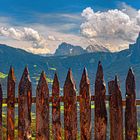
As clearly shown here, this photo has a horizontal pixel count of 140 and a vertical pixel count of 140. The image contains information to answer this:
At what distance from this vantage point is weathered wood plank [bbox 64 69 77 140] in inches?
350

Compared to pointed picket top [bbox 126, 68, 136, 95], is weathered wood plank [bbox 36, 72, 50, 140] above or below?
below

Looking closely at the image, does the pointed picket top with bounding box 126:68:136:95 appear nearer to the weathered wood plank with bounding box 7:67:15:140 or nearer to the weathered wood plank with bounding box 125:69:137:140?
the weathered wood plank with bounding box 125:69:137:140

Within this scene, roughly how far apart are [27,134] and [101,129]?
5.94 feet

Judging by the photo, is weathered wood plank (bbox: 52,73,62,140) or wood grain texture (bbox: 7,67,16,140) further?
wood grain texture (bbox: 7,67,16,140)

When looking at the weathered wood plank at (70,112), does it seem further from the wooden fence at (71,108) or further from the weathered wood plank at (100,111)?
the weathered wood plank at (100,111)

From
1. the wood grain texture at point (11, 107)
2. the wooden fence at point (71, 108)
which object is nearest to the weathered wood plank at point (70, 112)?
the wooden fence at point (71, 108)

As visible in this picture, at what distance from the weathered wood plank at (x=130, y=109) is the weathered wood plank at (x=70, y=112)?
132 centimetres

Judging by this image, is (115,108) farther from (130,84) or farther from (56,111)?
(56,111)

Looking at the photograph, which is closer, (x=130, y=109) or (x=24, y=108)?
(x=24, y=108)

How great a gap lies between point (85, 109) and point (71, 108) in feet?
1.10

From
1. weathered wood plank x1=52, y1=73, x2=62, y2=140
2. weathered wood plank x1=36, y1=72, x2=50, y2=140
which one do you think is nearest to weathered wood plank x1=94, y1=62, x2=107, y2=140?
weathered wood plank x1=52, y1=73, x2=62, y2=140

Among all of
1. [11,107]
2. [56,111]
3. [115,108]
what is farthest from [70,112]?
[11,107]

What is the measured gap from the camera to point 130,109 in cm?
918

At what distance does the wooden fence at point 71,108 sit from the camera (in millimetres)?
8930
